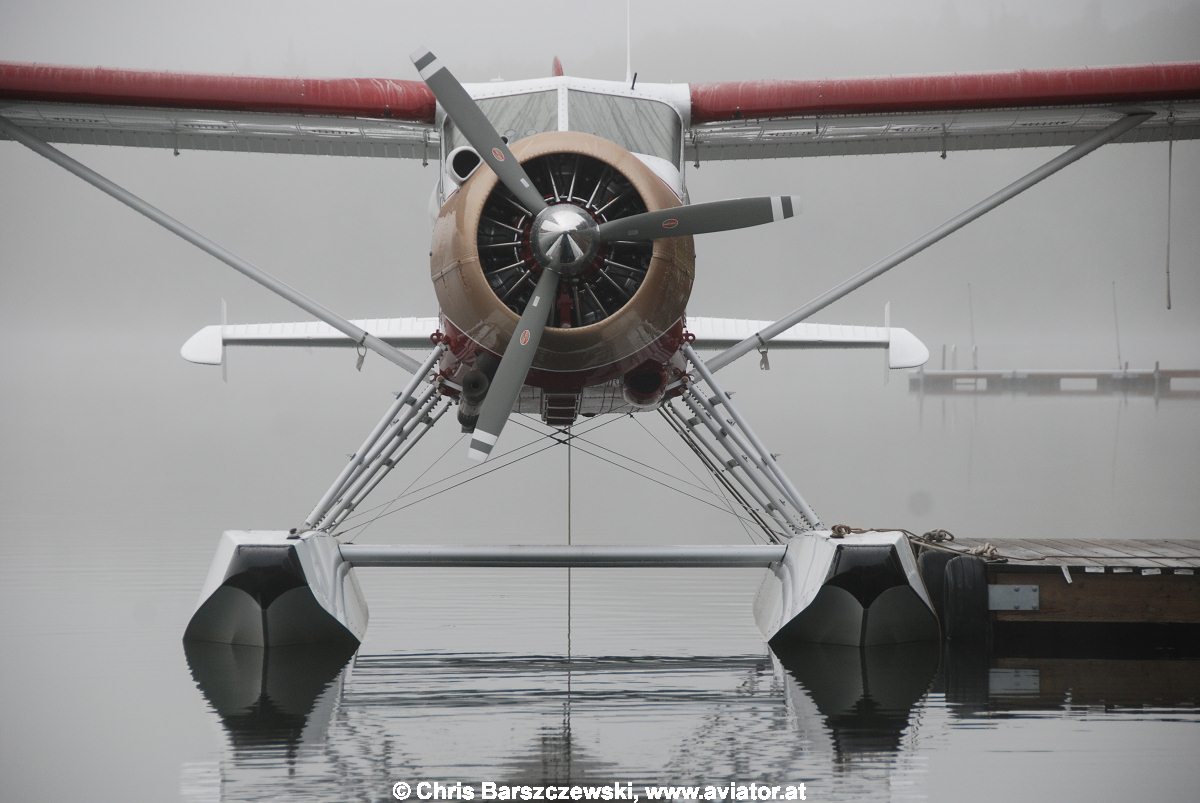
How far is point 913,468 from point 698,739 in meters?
23.4

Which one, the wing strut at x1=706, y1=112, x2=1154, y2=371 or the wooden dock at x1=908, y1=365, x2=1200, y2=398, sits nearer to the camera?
the wing strut at x1=706, y1=112, x2=1154, y2=371

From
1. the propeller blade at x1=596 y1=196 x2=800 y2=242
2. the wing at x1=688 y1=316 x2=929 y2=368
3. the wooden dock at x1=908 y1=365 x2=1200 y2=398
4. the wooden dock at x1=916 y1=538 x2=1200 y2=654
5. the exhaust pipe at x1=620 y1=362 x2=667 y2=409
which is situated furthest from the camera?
the wooden dock at x1=908 y1=365 x2=1200 y2=398

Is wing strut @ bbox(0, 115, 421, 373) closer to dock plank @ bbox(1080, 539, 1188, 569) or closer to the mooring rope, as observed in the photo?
the mooring rope

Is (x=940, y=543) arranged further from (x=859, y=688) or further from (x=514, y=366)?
(x=514, y=366)

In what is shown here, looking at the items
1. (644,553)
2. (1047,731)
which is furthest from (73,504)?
(1047,731)

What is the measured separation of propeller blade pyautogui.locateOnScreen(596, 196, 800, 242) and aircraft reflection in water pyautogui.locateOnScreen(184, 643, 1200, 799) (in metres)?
2.15

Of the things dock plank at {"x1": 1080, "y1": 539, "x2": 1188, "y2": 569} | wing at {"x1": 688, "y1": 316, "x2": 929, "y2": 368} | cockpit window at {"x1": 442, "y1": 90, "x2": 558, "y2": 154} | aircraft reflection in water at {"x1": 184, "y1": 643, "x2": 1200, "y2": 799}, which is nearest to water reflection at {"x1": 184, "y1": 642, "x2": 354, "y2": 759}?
aircraft reflection in water at {"x1": 184, "y1": 643, "x2": 1200, "y2": 799}

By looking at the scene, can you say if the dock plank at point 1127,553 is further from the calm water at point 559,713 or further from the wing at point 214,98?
the wing at point 214,98

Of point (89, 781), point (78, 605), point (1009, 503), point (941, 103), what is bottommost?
point (89, 781)

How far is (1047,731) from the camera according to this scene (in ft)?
18.8

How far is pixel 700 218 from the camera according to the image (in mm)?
6520

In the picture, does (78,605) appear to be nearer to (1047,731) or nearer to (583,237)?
(583,237)

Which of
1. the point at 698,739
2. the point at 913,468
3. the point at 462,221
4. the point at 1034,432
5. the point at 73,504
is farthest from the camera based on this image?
the point at 1034,432

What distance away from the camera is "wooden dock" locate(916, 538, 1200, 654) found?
7.93m
